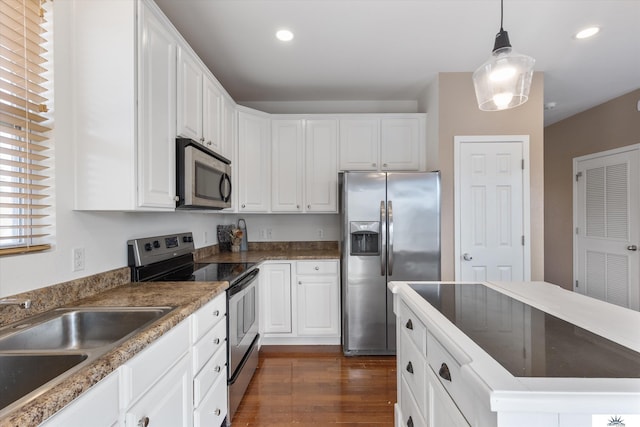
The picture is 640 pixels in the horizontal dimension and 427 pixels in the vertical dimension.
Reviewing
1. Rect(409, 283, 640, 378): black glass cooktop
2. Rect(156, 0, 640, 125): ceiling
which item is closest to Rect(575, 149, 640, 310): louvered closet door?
Rect(156, 0, 640, 125): ceiling

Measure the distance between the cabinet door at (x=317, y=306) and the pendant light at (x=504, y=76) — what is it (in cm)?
208

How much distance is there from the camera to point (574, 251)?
13.4 ft

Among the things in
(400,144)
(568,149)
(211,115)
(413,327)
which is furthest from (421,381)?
(568,149)

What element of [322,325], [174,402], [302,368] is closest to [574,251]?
[322,325]

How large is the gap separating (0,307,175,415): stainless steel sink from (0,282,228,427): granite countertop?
3 centimetres

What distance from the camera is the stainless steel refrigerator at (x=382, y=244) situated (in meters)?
2.75

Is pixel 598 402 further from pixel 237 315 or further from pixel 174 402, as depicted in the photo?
pixel 237 315

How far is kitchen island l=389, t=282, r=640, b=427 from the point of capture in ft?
2.13

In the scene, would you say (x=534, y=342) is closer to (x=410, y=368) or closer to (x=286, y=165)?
(x=410, y=368)

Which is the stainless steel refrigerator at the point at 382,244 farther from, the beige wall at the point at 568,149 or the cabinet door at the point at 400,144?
the beige wall at the point at 568,149

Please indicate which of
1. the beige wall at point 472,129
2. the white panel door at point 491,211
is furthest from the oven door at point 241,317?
the white panel door at point 491,211

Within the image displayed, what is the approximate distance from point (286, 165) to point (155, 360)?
2467 mm

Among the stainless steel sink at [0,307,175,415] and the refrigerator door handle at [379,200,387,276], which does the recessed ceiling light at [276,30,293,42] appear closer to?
the refrigerator door handle at [379,200,387,276]

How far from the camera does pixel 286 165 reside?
3.29 meters
